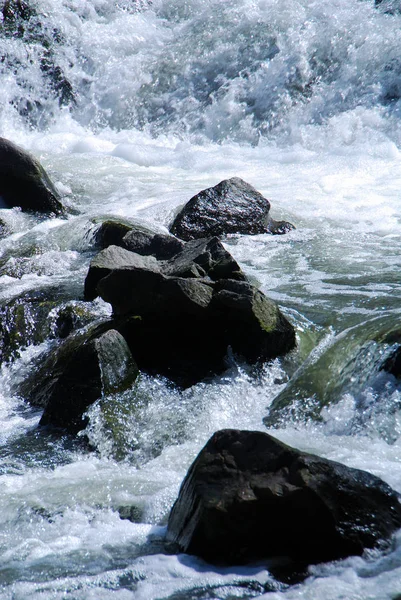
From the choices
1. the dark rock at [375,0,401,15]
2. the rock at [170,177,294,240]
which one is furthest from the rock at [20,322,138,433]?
the dark rock at [375,0,401,15]

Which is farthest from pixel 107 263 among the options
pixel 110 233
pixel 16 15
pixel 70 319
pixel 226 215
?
pixel 16 15

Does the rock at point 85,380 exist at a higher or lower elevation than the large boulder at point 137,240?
lower

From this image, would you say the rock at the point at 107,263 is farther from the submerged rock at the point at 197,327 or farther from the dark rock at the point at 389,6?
the dark rock at the point at 389,6

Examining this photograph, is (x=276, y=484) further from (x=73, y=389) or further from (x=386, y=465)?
(x=73, y=389)

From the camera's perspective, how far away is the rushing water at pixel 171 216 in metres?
2.90

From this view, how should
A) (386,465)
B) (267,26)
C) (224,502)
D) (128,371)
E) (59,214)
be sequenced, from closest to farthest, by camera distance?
(224,502) → (386,465) → (128,371) → (59,214) → (267,26)

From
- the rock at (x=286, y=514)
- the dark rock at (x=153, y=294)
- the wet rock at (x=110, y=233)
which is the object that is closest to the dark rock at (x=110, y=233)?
the wet rock at (x=110, y=233)

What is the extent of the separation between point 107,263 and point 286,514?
11.7 ft

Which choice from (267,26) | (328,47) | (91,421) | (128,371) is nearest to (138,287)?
(128,371)

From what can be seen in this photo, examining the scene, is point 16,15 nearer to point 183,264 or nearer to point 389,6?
point 389,6

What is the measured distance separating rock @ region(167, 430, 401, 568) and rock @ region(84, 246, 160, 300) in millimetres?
3173

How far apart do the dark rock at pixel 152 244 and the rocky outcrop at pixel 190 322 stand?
1.48 m

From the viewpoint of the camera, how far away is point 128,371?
4.54 metres

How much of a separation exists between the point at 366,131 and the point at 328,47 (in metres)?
3.33
